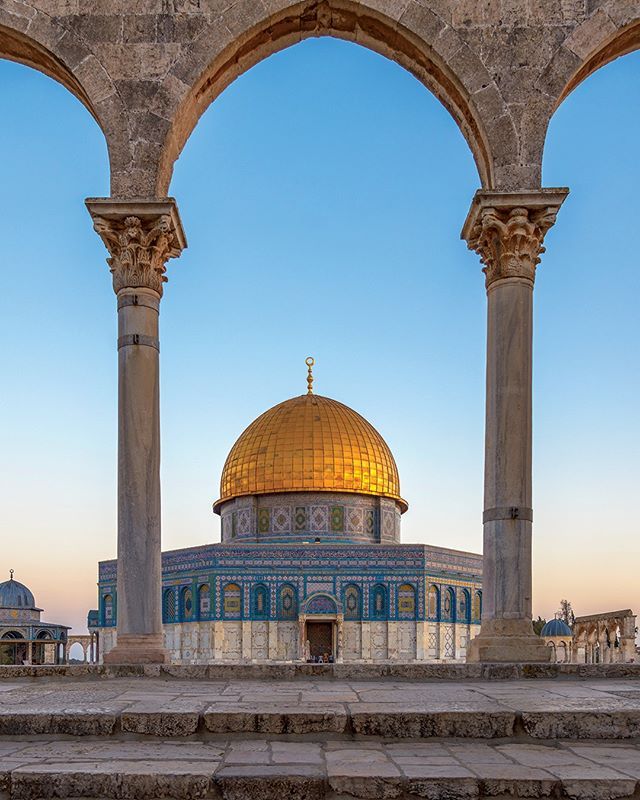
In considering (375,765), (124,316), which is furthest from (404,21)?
(375,765)

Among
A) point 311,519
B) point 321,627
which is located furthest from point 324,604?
point 311,519

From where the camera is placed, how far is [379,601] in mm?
35719

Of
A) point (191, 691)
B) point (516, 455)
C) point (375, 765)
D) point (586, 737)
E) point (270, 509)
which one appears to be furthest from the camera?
point (270, 509)

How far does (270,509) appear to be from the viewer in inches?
1518

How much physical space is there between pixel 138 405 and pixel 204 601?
28315mm

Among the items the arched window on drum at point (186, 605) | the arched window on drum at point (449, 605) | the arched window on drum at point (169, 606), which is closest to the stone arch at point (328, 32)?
the arched window on drum at point (186, 605)

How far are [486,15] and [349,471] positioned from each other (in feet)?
101

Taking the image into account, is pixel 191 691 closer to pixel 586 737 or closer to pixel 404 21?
pixel 586 737

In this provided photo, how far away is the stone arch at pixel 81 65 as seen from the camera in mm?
8438

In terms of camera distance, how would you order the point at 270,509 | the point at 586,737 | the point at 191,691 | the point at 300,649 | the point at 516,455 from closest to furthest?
1. the point at 586,737
2. the point at 191,691
3. the point at 516,455
4. the point at 300,649
5. the point at 270,509

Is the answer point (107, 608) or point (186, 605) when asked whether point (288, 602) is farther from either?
point (107, 608)

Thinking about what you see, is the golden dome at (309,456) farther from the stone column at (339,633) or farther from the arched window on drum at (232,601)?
the stone column at (339,633)

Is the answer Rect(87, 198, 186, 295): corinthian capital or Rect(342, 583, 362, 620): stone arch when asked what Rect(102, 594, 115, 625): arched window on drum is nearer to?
Rect(342, 583, 362, 620): stone arch

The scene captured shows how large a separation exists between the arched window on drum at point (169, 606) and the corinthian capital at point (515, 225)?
99.1ft
